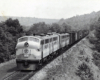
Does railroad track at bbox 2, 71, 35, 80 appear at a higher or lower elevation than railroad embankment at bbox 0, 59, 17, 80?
higher

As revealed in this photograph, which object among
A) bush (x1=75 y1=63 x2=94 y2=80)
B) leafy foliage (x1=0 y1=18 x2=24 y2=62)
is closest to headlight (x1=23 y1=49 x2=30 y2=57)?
bush (x1=75 y1=63 x2=94 y2=80)

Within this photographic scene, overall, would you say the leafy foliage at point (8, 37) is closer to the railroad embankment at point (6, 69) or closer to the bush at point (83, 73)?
the railroad embankment at point (6, 69)

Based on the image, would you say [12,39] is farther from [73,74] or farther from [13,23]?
[73,74]

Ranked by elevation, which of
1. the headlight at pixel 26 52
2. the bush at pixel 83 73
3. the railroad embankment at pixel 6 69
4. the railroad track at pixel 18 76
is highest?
the headlight at pixel 26 52

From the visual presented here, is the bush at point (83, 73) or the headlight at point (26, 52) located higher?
the headlight at point (26, 52)

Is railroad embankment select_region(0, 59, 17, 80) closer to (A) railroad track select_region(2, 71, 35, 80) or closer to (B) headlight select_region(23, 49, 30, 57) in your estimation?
(A) railroad track select_region(2, 71, 35, 80)

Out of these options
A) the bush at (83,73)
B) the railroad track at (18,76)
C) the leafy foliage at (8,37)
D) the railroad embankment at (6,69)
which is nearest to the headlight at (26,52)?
the railroad track at (18,76)

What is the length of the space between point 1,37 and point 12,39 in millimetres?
6817

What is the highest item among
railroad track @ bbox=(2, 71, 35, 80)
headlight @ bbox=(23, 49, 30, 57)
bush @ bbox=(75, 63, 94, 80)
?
headlight @ bbox=(23, 49, 30, 57)

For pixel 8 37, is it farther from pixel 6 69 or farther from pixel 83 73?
pixel 6 69

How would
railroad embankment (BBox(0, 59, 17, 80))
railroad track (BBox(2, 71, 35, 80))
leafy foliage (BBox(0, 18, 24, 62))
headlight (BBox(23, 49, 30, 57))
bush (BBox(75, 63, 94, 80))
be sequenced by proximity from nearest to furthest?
railroad track (BBox(2, 71, 35, 80)), headlight (BBox(23, 49, 30, 57)), railroad embankment (BBox(0, 59, 17, 80)), bush (BBox(75, 63, 94, 80)), leafy foliage (BBox(0, 18, 24, 62))

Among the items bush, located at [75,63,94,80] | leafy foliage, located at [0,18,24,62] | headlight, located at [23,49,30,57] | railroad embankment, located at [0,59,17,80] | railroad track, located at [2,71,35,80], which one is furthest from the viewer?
leafy foliage, located at [0,18,24,62]

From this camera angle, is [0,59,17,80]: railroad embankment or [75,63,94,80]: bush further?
[75,63,94,80]: bush

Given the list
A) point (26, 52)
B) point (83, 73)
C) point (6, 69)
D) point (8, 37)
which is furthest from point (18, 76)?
point (8, 37)
